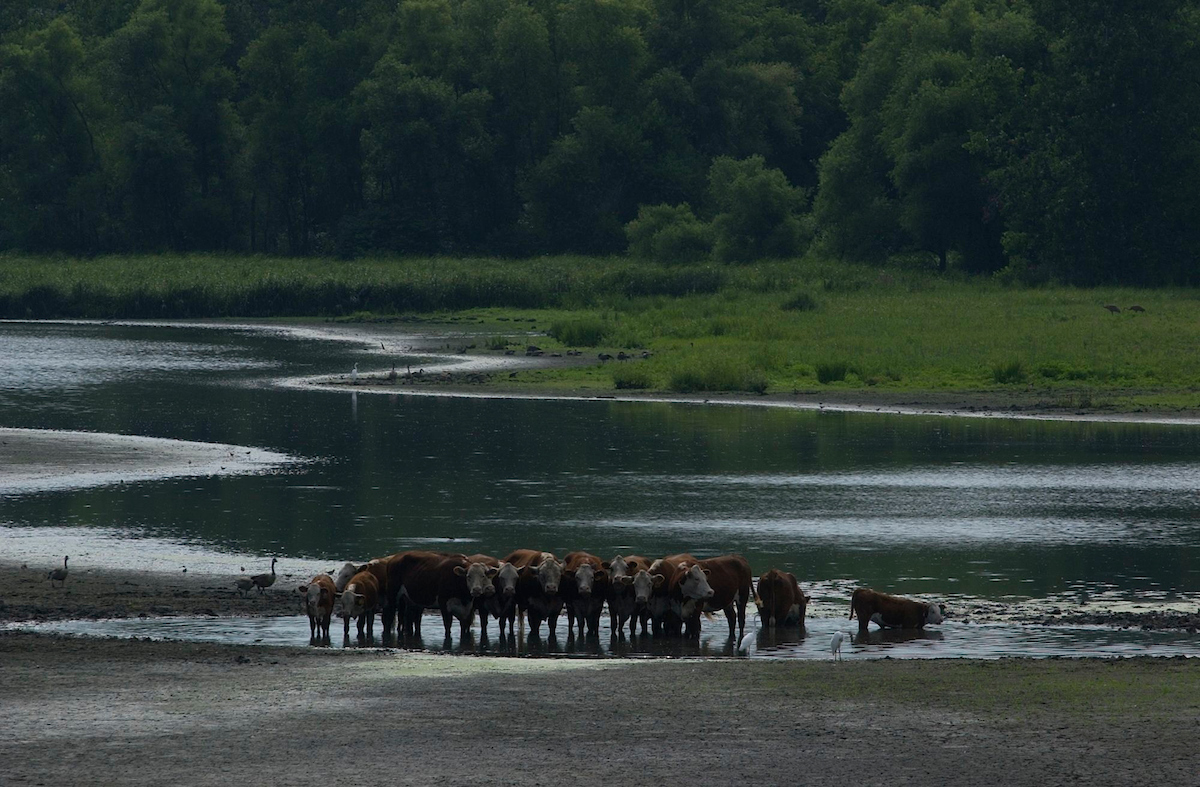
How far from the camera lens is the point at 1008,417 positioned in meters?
40.1

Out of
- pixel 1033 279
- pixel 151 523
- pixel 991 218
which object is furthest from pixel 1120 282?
pixel 151 523

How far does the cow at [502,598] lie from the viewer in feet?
57.1

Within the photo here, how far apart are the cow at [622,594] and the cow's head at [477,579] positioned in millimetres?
1258

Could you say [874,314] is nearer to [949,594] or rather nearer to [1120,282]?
[1120,282]

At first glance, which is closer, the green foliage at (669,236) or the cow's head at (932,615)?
the cow's head at (932,615)

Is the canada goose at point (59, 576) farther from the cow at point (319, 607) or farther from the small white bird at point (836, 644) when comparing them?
the small white bird at point (836, 644)

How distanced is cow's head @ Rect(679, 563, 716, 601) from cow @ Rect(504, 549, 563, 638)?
4.19 feet

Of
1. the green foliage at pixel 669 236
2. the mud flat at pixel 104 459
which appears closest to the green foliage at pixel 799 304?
the green foliage at pixel 669 236

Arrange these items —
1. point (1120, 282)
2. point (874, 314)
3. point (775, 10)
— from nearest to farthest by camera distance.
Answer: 1. point (874, 314)
2. point (1120, 282)
3. point (775, 10)

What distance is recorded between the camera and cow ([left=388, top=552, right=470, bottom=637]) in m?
17.9

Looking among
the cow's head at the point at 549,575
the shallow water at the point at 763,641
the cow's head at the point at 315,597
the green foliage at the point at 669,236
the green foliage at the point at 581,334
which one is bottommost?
the shallow water at the point at 763,641

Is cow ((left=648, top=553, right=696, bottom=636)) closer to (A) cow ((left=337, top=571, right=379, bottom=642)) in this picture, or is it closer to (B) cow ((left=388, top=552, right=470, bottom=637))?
(B) cow ((left=388, top=552, right=470, bottom=637))

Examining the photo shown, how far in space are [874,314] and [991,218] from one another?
26.1 metres

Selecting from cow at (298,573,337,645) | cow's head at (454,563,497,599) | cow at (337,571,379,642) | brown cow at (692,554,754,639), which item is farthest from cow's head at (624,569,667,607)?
cow at (298,573,337,645)
